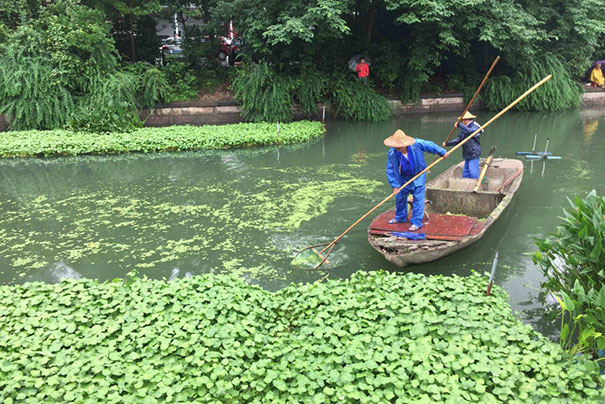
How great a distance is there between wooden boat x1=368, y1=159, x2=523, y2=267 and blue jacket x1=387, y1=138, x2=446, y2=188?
52 centimetres

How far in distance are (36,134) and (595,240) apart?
42.1 feet

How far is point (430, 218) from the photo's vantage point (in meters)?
6.43

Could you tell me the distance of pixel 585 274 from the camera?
167 inches

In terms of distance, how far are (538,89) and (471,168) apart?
11667 millimetres

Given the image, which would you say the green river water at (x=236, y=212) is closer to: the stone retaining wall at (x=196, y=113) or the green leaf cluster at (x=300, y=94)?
the green leaf cluster at (x=300, y=94)

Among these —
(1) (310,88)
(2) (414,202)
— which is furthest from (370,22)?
(2) (414,202)

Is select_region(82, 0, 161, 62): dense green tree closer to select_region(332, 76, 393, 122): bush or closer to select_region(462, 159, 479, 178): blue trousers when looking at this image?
select_region(332, 76, 393, 122): bush

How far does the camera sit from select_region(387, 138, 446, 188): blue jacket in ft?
20.2

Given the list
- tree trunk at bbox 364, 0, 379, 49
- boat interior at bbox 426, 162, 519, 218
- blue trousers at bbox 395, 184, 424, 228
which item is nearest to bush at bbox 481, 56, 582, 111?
tree trunk at bbox 364, 0, 379, 49

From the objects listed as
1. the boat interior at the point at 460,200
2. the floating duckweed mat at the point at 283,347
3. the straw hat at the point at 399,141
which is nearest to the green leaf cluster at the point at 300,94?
the boat interior at the point at 460,200

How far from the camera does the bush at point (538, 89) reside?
691 inches

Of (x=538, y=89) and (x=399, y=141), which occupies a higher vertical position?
(x=538, y=89)

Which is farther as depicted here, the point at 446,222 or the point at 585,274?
the point at 446,222

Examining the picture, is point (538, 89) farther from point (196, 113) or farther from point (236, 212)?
point (236, 212)
